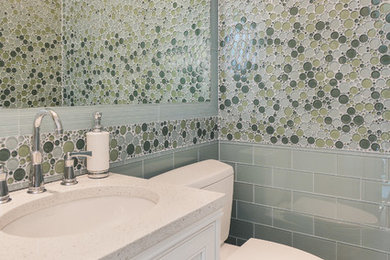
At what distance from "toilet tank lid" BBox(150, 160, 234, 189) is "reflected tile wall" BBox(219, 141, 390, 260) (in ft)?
0.86

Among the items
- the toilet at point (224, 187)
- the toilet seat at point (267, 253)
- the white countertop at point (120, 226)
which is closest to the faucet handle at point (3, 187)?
the white countertop at point (120, 226)

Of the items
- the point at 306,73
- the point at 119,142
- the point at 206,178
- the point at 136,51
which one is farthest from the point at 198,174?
the point at 306,73

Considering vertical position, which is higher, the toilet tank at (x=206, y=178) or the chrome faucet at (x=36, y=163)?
the chrome faucet at (x=36, y=163)

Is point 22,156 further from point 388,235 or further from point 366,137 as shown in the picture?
point 388,235

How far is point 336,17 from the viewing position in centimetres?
171

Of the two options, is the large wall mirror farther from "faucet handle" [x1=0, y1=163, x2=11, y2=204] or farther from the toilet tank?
the toilet tank

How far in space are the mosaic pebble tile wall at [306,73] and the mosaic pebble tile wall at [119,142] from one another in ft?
0.81

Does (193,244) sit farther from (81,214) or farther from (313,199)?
(313,199)

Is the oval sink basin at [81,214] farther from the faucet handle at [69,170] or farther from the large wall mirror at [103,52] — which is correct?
the large wall mirror at [103,52]

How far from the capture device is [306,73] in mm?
1797

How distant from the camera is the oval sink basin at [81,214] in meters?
1.00

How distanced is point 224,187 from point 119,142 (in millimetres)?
588

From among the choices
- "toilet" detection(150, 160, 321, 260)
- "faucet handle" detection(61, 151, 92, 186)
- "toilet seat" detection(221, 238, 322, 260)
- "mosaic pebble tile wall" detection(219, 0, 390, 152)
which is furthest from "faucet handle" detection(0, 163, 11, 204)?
"mosaic pebble tile wall" detection(219, 0, 390, 152)

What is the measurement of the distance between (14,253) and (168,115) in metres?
1.11
